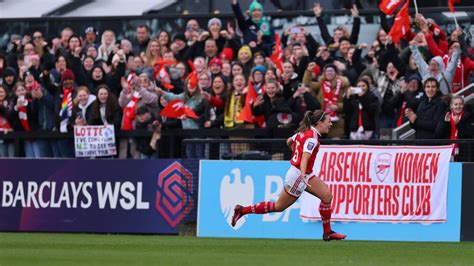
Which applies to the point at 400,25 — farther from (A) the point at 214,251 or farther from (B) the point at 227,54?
(A) the point at 214,251

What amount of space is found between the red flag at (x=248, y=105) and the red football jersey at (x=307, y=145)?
376cm

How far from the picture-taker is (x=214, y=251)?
53.8 ft

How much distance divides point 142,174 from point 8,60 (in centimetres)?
536

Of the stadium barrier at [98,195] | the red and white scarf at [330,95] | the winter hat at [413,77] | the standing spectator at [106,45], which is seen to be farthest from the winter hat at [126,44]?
the winter hat at [413,77]

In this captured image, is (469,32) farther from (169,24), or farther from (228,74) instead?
(169,24)

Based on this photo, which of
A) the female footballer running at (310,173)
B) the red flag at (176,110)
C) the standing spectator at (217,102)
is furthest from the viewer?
the standing spectator at (217,102)

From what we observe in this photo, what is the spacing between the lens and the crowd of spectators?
2091 cm

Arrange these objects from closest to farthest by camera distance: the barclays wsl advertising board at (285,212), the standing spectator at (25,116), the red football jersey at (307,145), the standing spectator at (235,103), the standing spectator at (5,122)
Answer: the red football jersey at (307,145) → the barclays wsl advertising board at (285,212) → the standing spectator at (235,103) → the standing spectator at (25,116) → the standing spectator at (5,122)

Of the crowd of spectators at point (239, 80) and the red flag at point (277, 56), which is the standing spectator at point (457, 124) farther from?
the red flag at point (277, 56)

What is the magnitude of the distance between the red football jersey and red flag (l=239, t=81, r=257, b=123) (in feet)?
12.3

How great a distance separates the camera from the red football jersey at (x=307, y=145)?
57.3 feet

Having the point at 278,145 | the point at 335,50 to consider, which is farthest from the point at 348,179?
the point at 335,50

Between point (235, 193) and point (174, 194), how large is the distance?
1.22 meters

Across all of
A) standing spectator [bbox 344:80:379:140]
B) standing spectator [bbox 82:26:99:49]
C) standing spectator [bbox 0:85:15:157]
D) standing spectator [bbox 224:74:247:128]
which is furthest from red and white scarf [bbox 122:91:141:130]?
standing spectator [bbox 344:80:379:140]
